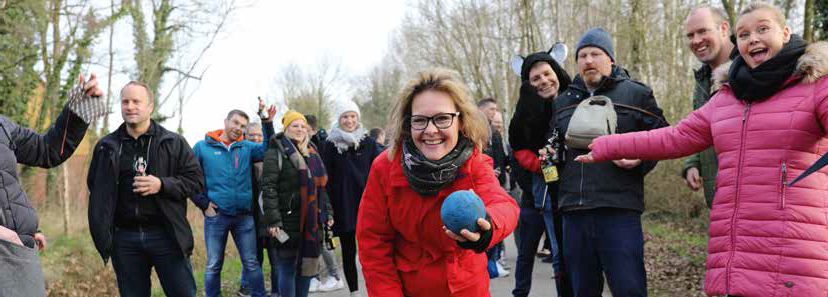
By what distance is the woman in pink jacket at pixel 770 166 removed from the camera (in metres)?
3.05

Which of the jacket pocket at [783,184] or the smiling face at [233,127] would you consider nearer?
the jacket pocket at [783,184]

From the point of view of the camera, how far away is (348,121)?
7371mm

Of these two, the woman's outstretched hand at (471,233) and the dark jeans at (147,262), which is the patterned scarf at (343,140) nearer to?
the dark jeans at (147,262)

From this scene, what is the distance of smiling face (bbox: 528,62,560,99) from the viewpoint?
512cm

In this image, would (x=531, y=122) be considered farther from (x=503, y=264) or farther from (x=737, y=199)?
(x=503, y=264)

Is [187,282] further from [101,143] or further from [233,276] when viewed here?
[233,276]

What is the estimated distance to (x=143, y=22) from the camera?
20609 mm

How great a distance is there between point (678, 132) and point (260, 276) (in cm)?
463

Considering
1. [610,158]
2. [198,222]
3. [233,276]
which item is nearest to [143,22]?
[198,222]

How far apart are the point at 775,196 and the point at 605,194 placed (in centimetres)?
123

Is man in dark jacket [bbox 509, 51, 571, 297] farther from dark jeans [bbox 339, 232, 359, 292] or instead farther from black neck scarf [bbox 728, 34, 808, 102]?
dark jeans [bbox 339, 232, 359, 292]

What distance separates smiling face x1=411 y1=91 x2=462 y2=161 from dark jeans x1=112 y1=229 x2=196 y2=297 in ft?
8.88

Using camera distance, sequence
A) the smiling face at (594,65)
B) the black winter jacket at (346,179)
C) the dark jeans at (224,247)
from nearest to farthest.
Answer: the smiling face at (594,65) → the dark jeans at (224,247) → the black winter jacket at (346,179)

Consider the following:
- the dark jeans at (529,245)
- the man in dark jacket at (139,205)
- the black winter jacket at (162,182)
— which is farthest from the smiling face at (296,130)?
the dark jeans at (529,245)
